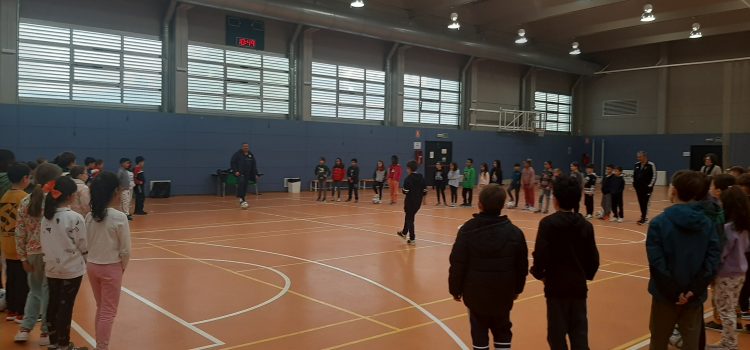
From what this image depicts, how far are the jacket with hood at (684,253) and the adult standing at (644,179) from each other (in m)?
11.4

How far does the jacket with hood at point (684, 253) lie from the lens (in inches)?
154

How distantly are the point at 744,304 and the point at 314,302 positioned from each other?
15.4 ft

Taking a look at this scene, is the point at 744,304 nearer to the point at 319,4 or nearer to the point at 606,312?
the point at 606,312

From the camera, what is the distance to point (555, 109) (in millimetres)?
35688

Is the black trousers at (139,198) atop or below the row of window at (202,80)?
below

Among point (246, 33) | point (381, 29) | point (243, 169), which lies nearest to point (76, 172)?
point (243, 169)

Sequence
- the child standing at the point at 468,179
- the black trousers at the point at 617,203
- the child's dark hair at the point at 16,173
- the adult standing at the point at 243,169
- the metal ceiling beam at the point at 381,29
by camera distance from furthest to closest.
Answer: the metal ceiling beam at the point at 381,29
the child standing at the point at 468,179
the adult standing at the point at 243,169
the black trousers at the point at 617,203
the child's dark hair at the point at 16,173

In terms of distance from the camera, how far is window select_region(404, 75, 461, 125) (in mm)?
28297

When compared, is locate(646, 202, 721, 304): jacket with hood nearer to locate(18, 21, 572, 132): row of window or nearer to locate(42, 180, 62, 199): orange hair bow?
locate(42, 180, 62, 199): orange hair bow

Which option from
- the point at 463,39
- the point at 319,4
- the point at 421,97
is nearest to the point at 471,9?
the point at 463,39

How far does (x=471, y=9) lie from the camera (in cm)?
2808

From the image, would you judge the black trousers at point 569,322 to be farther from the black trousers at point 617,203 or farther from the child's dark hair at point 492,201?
the black trousers at point 617,203

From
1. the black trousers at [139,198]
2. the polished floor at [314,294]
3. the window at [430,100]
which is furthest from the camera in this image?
the window at [430,100]

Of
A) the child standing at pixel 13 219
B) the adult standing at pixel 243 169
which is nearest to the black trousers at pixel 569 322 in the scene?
→ the child standing at pixel 13 219
